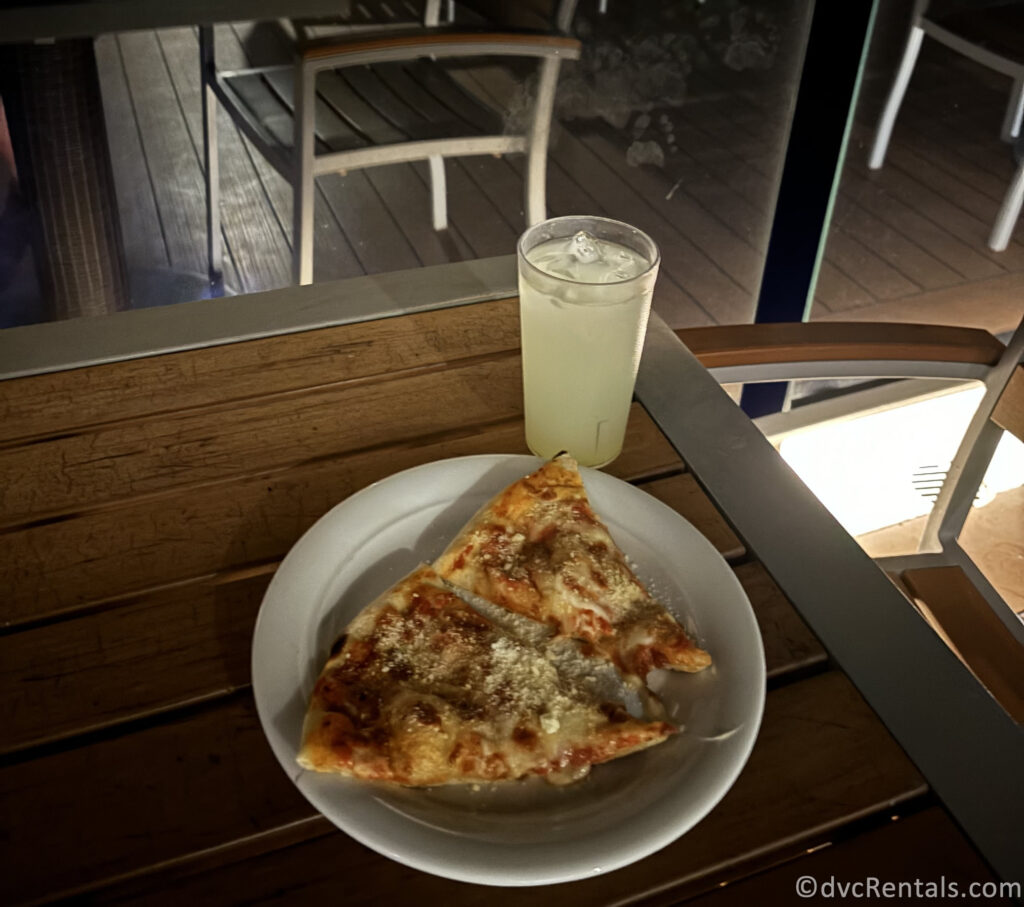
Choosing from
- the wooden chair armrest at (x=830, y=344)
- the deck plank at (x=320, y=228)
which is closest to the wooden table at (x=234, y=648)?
the wooden chair armrest at (x=830, y=344)

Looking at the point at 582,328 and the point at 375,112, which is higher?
the point at 582,328

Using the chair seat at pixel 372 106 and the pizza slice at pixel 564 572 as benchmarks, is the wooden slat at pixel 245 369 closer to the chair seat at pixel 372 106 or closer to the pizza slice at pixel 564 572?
the pizza slice at pixel 564 572

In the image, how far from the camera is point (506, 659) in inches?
20.5

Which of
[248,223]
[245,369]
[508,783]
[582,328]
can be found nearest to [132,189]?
[248,223]

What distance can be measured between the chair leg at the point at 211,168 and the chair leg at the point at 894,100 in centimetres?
147

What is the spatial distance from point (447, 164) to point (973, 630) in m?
1.55

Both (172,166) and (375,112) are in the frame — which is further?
(172,166)

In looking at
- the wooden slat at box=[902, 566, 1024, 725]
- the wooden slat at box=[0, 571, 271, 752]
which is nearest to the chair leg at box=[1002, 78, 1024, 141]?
the wooden slat at box=[902, 566, 1024, 725]

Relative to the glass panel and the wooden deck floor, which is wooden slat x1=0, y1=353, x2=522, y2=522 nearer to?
the glass panel

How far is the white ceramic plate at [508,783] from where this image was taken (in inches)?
17.2

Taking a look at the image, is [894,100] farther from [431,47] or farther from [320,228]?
[320,228]

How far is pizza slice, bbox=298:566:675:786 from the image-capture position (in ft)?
1.54

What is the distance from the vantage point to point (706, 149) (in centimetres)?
220

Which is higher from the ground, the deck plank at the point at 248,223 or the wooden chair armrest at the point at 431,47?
the wooden chair armrest at the point at 431,47
